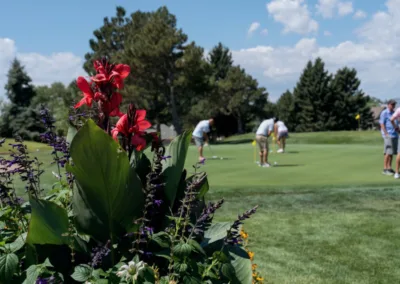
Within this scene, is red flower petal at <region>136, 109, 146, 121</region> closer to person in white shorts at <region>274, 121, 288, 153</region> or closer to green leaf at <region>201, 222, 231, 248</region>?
green leaf at <region>201, 222, 231, 248</region>

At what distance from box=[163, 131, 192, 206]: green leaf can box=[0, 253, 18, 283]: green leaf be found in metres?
0.65

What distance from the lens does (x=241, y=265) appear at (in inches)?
80.4

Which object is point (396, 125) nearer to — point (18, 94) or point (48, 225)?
point (48, 225)

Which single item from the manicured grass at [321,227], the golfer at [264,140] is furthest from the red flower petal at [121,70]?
the golfer at [264,140]

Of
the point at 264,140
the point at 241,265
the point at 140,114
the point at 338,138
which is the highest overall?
the point at 140,114

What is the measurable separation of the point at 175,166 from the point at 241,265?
1.72 ft

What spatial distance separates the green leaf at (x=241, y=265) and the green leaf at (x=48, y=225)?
0.72 m

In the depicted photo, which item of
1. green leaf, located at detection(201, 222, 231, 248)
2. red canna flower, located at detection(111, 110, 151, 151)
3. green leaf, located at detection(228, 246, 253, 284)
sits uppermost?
red canna flower, located at detection(111, 110, 151, 151)

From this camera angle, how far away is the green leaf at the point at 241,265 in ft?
6.62

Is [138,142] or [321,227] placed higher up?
[138,142]

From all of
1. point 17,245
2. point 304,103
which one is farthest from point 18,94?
point 17,245

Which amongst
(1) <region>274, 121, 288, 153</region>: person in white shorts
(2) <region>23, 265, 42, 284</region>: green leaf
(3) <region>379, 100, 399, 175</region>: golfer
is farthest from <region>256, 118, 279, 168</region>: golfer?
(2) <region>23, 265, 42, 284</region>: green leaf

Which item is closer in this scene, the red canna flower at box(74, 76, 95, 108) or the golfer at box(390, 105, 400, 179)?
the red canna flower at box(74, 76, 95, 108)

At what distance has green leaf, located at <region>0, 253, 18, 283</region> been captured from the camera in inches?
67.7
